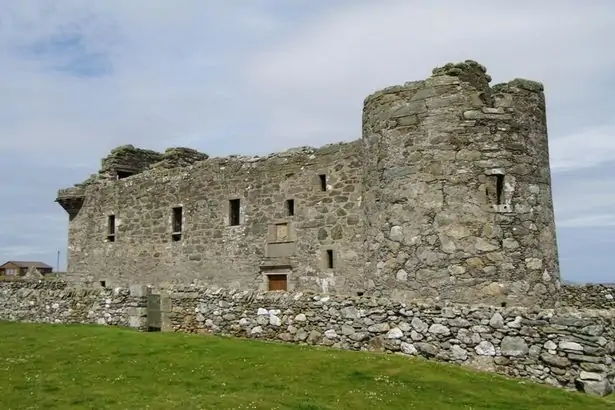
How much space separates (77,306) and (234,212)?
5.77 meters

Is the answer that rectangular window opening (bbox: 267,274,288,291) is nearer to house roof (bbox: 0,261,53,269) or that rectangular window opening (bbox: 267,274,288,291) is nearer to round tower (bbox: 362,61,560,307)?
round tower (bbox: 362,61,560,307)

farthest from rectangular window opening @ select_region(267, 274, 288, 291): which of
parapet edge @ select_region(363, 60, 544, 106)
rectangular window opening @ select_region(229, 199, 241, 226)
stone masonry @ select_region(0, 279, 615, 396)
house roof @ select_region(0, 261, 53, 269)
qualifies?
house roof @ select_region(0, 261, 53, 269)

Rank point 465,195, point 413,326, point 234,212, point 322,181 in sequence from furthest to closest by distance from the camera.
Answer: point 234,212
point 322,181
point 465,195
point 413,326

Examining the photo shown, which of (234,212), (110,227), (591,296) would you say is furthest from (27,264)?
(591,296)

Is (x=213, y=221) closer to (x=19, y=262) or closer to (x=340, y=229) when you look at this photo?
(x=340, y=229)

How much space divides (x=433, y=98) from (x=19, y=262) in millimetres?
94327

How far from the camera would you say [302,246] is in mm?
18500

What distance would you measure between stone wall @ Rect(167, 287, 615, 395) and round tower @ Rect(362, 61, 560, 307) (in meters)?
1.39

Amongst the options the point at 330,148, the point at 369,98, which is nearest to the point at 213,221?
the point at 330,148

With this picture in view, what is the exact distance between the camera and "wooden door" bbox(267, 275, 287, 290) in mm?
18875

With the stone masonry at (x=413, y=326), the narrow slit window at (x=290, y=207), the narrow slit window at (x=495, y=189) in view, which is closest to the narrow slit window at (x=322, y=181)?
the narrow slit window at (x=290, y=207)

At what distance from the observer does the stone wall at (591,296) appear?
1878cm

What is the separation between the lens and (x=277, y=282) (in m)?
19.2

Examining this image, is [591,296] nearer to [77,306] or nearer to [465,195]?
[465,195]
